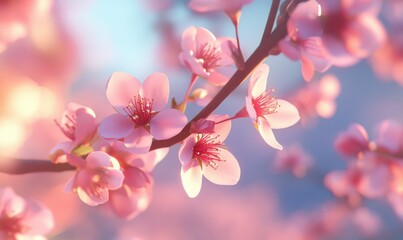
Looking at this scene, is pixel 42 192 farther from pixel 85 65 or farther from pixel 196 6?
pixel 196 6

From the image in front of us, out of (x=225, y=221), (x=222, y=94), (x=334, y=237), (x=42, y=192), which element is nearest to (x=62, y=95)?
(x=42, y=192)

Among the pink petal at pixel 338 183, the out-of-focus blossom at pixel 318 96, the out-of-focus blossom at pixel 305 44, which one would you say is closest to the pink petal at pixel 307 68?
the out-of-focus blossom at pixel 305 44

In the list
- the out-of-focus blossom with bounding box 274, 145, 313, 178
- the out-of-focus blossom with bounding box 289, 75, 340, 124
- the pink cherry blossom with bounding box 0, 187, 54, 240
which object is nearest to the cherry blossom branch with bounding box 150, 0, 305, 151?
the pink cherry blossom with bounding box 0, 187, 54, 240

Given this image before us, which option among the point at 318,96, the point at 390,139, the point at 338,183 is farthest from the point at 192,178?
the point at 318,96

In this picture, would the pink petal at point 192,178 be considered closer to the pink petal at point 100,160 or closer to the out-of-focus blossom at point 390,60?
the pink petal at point 100,160

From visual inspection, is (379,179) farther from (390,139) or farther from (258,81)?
(258,81)

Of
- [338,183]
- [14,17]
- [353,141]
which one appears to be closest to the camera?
[14,17]
